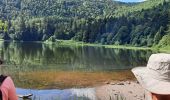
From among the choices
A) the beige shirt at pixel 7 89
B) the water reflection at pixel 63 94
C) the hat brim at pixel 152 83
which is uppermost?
the hat brim at pixel 152 83

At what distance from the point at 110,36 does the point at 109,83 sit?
106651mm

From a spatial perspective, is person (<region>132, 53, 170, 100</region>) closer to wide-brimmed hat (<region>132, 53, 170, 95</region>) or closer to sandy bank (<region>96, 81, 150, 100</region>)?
wide-brimmed hat (<region>132, 53, 170, 95</region>)

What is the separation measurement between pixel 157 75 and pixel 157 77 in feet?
0.08

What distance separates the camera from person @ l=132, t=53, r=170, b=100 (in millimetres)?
3420

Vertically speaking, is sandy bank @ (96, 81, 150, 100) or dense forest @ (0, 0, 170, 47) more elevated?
sandy bank @ (96, 81, 150, 100)

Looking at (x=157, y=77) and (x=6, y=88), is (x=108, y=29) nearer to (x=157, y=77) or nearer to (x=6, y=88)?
(x=6, y=88)

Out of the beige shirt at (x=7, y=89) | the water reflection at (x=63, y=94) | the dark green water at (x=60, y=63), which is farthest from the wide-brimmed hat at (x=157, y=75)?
the dark green water at (x=60, y=63)

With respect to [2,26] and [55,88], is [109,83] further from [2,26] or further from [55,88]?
[2,26]

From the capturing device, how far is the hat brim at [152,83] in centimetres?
339

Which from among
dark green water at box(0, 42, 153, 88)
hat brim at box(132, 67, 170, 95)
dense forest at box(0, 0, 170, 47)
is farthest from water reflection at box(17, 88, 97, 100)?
dense forest at box(0, 0, 170, 47)

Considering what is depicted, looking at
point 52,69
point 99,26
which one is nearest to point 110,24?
point 99,26

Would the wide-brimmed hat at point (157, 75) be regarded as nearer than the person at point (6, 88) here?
Yes

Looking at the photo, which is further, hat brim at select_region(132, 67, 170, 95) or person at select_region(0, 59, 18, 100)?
person at select_region(0, 59, 18, 100)

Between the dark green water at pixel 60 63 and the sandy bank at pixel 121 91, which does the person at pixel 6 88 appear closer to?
the sandy bank at pixel 121 91
